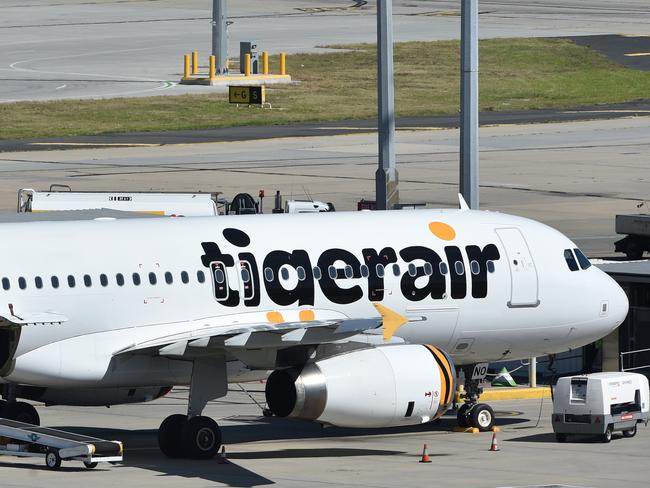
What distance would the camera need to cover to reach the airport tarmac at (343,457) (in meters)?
28.8

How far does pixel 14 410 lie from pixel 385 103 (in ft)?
51.4

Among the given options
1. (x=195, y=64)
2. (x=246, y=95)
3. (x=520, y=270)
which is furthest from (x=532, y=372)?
(x=195, y=64)

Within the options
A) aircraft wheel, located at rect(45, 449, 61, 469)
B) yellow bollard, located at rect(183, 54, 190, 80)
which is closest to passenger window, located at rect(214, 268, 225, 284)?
aircraft wheel, located at rect(45, 449, 61, 469)

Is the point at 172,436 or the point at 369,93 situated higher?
the point at 369,93

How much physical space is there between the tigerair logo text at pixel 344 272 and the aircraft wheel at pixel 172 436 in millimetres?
2273

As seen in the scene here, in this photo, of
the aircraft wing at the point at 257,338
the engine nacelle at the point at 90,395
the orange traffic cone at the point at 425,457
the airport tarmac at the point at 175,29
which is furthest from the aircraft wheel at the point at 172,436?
the airport tarmac at the point at 175,29

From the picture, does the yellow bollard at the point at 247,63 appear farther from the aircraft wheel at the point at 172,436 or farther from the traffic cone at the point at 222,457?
the aircraft wheel at the point at 172,436

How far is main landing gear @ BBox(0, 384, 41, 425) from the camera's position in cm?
3328

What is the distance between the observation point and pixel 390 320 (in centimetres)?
3131

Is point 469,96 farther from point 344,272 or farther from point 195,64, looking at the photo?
point 195,64

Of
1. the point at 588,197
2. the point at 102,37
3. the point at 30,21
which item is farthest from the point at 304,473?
the point at 30,21

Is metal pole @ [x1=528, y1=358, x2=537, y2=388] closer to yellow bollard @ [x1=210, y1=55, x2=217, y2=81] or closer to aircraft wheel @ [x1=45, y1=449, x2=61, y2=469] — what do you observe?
aircraft wheel @ [x1=45, y1=449, x2=61, y2=469]

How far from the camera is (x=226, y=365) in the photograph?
31.9 m

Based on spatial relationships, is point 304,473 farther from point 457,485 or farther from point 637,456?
point 637,456
